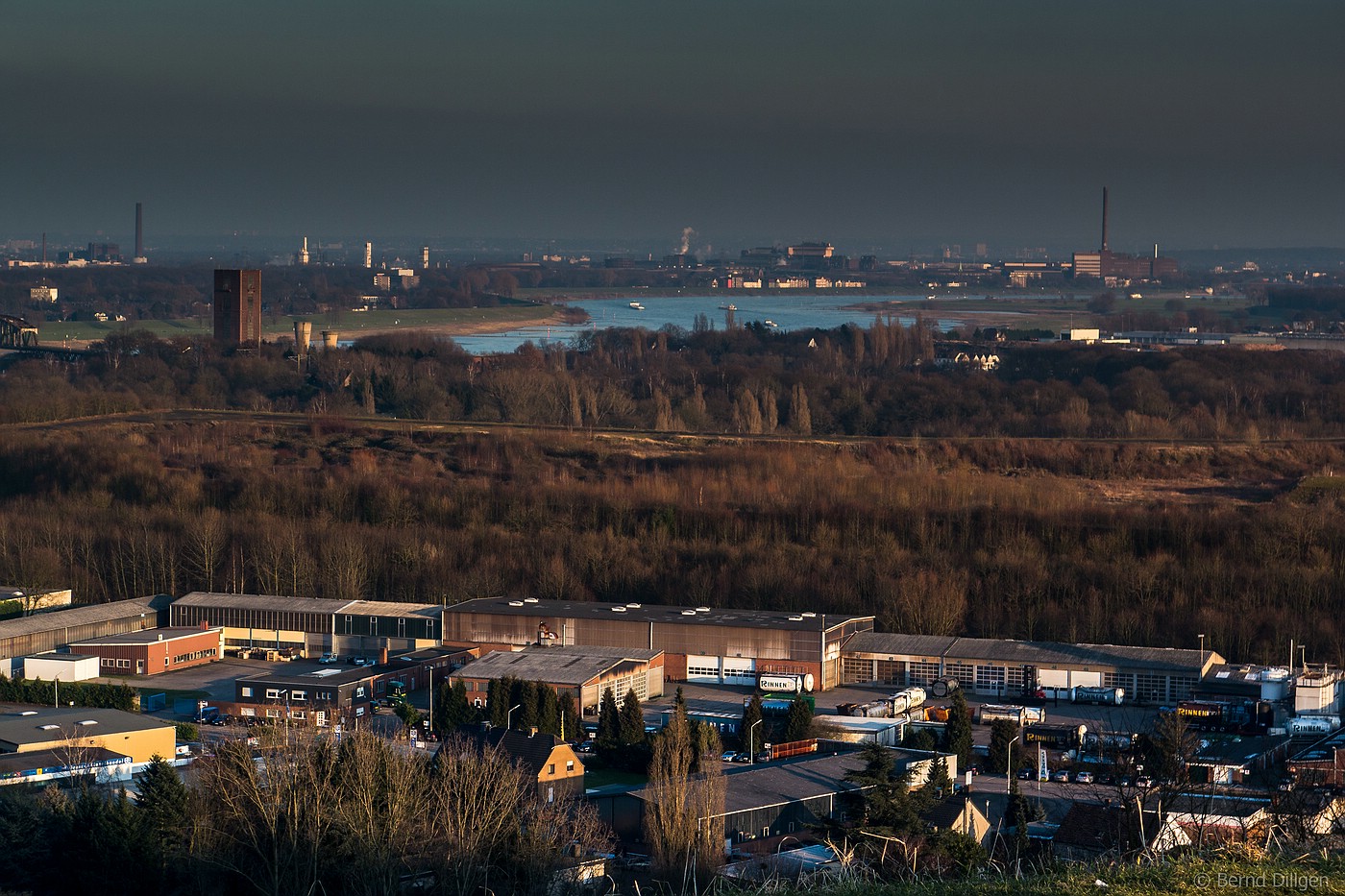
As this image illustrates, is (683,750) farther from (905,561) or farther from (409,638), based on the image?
(905,561)

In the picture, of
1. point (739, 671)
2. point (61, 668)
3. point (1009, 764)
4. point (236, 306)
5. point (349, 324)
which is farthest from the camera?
point (349, 324)

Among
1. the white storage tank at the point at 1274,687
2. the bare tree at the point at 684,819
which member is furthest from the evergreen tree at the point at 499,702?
the white storage tank at the point at 1274,687

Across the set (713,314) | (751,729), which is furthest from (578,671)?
(713,314)

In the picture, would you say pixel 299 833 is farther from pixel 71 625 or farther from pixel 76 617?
pixel 76 617

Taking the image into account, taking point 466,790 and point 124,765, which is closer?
point 466,790

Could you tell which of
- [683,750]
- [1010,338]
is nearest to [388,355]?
[1010,338]

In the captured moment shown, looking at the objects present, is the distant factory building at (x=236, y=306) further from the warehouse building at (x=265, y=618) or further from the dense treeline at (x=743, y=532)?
the warehouse building at (x=265, y=618)
